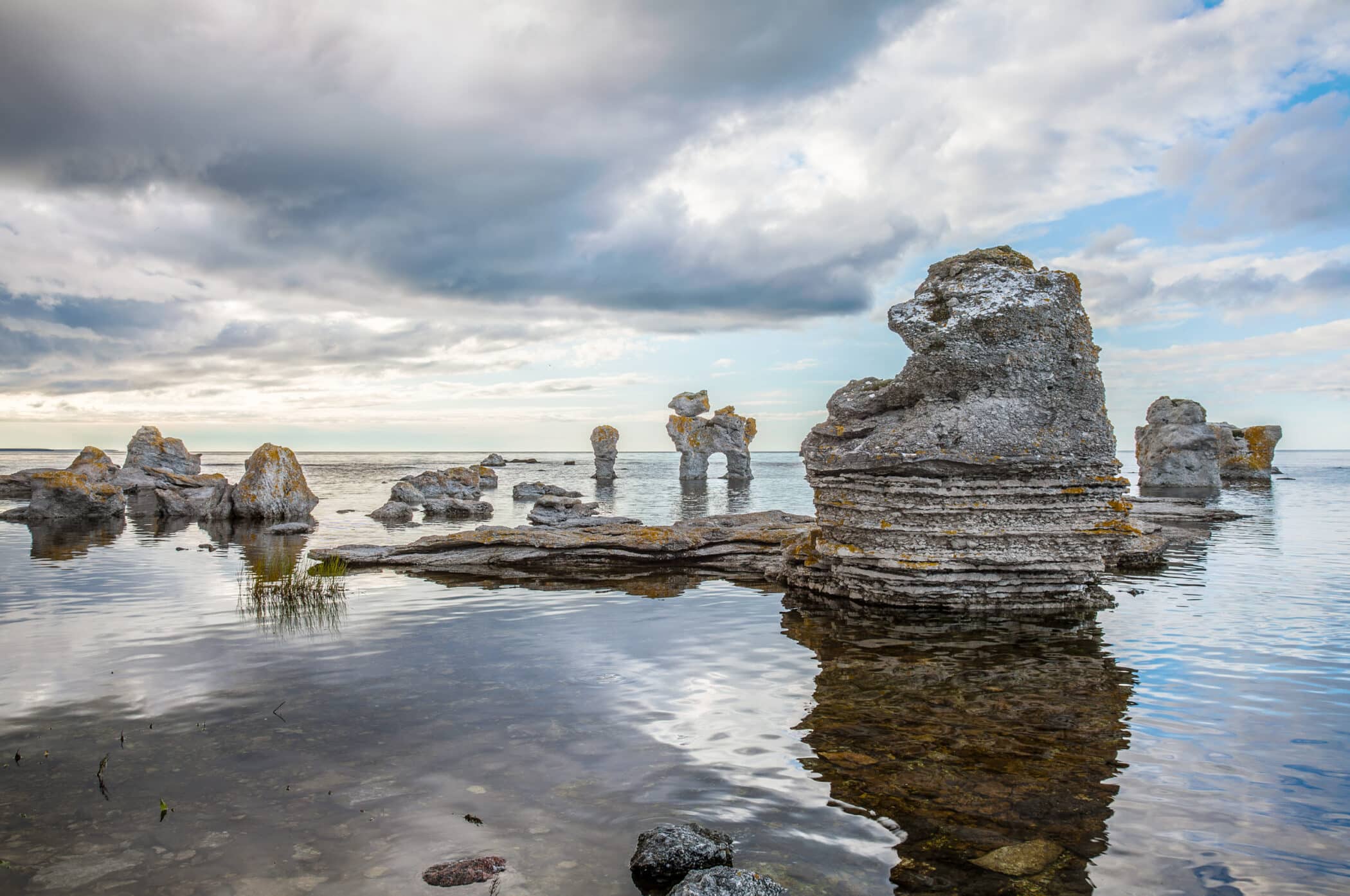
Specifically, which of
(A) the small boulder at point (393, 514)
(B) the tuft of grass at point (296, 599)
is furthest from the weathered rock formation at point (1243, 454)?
(B) the tuft of grass at point (296, 599)

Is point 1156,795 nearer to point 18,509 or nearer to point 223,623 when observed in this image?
point 223,623

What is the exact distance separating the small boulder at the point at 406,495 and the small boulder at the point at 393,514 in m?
2.78

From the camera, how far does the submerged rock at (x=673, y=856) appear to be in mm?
4305

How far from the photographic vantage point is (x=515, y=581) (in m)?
15.2

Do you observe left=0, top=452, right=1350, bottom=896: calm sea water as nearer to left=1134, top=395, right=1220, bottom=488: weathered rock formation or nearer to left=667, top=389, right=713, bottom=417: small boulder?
left=1134, top=395, right=1220, bottom=488: weathered rock formation

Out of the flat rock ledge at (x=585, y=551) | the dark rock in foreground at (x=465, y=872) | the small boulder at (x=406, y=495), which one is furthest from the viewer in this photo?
the small boulder at (x=406, y=495)

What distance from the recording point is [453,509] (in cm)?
3591

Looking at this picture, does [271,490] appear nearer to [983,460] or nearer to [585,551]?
[585,551]

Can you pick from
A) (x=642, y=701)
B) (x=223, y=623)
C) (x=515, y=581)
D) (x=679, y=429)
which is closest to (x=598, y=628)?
(x=642, y=701)

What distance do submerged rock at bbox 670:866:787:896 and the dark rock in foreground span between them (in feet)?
3.75

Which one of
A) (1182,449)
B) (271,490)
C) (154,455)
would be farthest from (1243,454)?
(154,455)

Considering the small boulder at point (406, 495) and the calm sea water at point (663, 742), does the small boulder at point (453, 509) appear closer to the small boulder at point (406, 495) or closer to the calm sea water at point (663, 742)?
the small boulder at point (406, 495)

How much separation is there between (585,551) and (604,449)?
61.8 metres

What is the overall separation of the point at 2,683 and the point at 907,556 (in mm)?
11514
